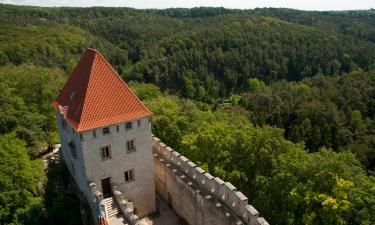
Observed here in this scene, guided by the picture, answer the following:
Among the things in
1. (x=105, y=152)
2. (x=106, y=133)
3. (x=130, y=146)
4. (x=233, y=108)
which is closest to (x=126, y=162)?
(x=130, y=146)

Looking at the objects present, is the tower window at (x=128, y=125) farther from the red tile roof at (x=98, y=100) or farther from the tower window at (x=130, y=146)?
the tower window at (x=130, y=146)

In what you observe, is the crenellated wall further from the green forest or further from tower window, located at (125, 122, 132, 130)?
tower window, located at (125, 122, 132, 130)

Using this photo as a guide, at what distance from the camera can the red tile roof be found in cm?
2503

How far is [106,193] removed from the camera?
27438 mm

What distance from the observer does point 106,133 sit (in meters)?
25.7

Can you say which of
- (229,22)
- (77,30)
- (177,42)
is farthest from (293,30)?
(77,30)

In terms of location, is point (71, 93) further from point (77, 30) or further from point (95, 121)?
point (77, 30)

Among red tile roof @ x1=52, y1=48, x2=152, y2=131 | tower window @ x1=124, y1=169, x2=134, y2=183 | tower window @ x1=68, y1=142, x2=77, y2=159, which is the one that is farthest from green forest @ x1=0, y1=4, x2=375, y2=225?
red tile roof @ x1=52, y1=48, x2=152, y2=131

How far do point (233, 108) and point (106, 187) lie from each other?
239 ft

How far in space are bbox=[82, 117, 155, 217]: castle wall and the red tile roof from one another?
26.6 inches

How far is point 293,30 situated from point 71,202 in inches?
5945

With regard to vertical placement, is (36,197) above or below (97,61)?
below

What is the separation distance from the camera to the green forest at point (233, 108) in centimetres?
2666

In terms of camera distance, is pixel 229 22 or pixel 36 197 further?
pixel 229 22
